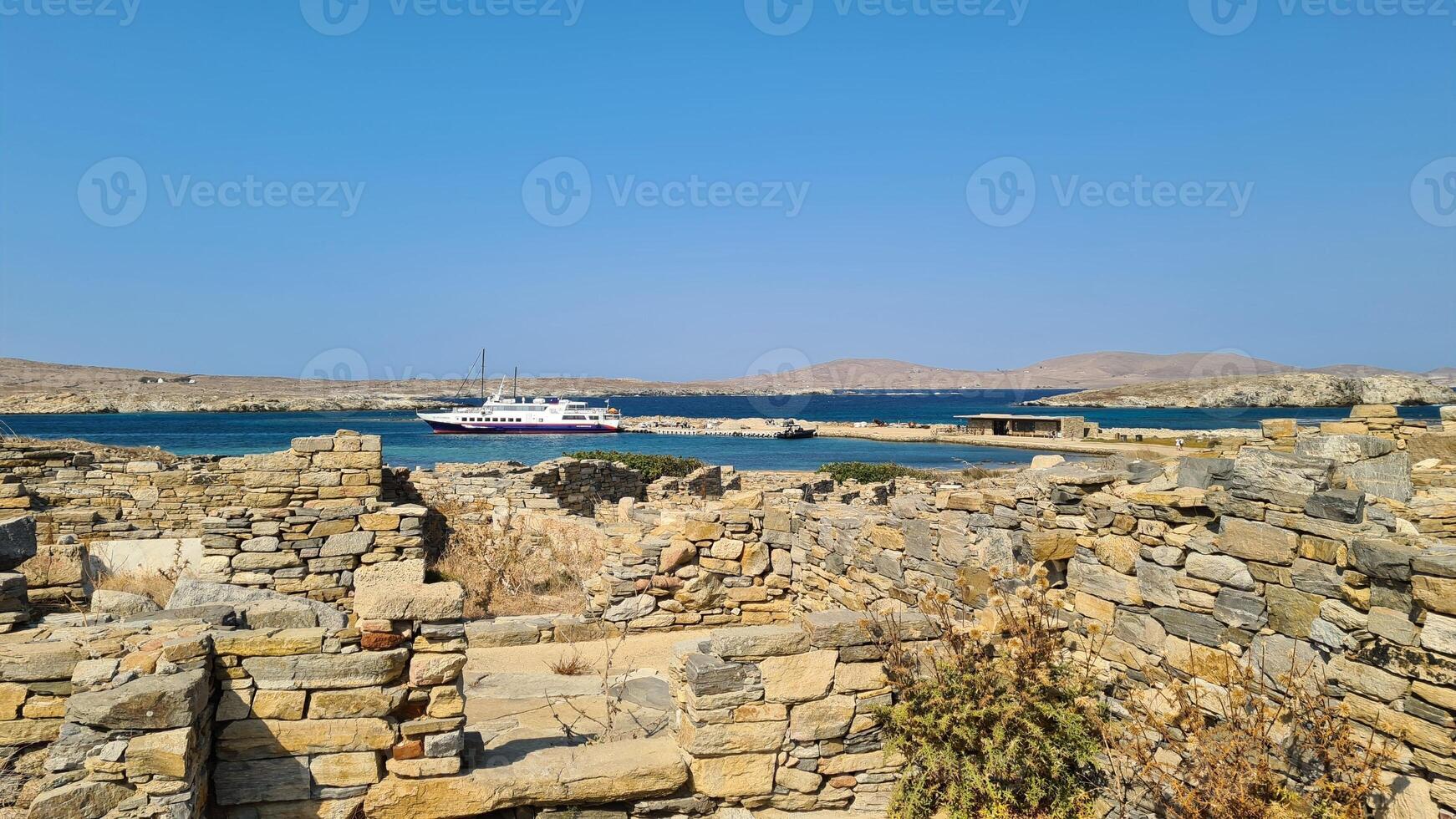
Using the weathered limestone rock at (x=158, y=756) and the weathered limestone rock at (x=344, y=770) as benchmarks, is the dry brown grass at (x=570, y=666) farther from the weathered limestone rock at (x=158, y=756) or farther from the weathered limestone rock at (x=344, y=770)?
the weathered limestone rock at (x=158, y=756)

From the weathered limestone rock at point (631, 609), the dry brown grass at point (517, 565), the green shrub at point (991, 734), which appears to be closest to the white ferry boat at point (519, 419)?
the dry brown grass at point (517, 565)

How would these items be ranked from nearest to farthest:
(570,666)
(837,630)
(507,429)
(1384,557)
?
(1384,557), (837,630), (570,666), (507,429)

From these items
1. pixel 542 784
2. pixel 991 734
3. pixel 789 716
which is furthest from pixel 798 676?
pixel 542 784

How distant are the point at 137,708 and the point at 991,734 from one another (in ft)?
15.2

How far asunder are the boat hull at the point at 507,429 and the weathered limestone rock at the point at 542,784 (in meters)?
69.7

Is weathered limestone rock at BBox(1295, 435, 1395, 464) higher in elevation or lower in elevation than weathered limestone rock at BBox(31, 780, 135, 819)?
higher

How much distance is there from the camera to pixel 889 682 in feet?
15.9

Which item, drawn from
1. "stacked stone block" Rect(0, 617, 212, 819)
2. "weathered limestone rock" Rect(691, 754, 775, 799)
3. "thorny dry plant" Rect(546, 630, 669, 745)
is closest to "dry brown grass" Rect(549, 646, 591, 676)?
"thorny dry plant" Rect(546, 630, 669, 745)

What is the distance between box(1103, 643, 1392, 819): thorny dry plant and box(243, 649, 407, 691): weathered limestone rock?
170 inches

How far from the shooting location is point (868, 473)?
94.0 ft

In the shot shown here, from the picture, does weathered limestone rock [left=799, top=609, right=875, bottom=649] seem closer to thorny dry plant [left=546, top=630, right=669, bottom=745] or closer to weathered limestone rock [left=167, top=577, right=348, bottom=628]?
thorny dry plant [left=546, top=630, right=669, bottom=745]

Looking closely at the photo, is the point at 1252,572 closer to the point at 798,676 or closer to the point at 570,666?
the point at 798,676

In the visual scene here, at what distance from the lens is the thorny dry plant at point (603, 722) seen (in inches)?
216

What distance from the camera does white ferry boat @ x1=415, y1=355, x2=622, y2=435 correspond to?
237ft
